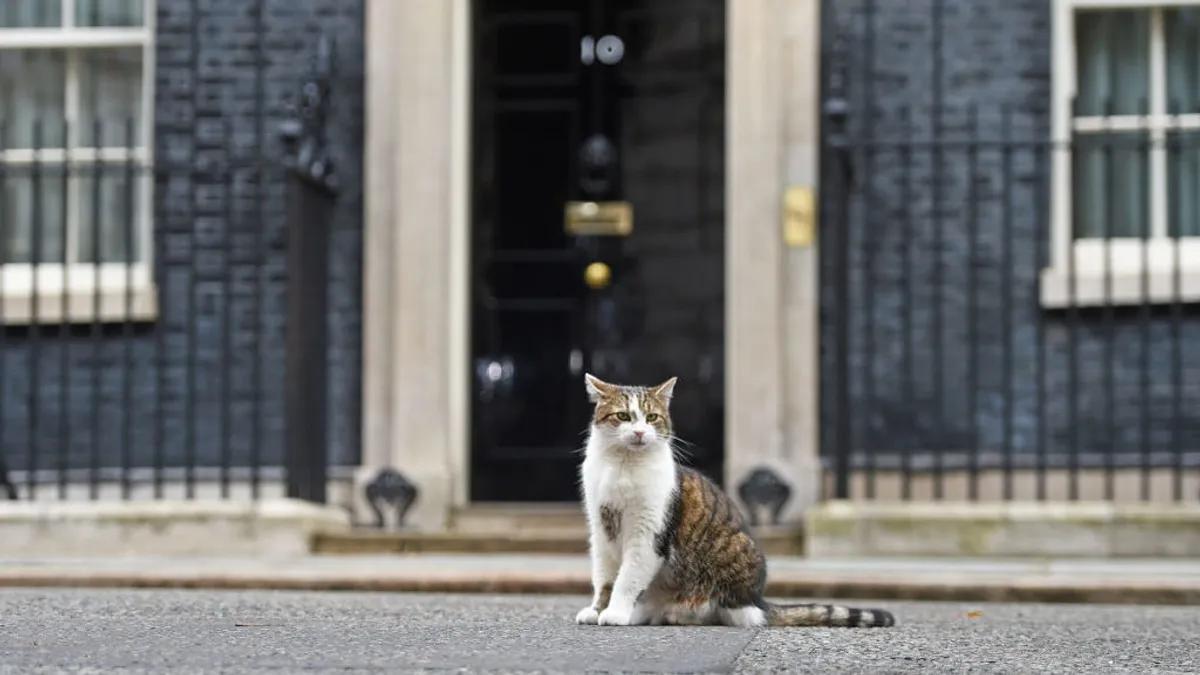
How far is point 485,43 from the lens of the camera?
535 inches

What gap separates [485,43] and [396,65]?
2.33ft

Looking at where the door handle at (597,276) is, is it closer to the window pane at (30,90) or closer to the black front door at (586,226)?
the black front door at (586,226)

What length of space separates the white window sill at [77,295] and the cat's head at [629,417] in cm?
531

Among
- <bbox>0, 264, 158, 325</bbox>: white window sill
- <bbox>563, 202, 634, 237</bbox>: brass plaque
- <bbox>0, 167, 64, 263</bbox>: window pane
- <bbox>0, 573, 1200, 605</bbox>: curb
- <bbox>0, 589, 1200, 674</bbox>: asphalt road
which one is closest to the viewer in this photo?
<bbox>0, 589, 1200, 674</bbox>: asphalt road

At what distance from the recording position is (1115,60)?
12.9 metres

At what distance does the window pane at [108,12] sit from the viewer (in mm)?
13430

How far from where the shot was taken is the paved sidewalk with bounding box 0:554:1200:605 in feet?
32.8

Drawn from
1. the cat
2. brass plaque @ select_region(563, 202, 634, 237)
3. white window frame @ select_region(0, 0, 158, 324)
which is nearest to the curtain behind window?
brass plaque @ select_region(563, 202, 634, 237)

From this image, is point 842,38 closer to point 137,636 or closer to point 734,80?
point 734,80

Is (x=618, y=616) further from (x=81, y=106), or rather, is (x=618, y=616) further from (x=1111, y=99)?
(x=81, y=106)

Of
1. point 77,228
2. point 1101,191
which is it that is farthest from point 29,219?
point 1101,191

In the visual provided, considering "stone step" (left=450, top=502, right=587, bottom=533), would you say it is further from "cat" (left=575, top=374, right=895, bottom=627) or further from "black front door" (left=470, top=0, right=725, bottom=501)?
"cat" (left=575, top=374, right=895, bottom=627)

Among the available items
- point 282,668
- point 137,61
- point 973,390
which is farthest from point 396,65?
point 282,668

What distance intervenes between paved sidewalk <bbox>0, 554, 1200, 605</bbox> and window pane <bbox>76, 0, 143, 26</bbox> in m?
3.60
